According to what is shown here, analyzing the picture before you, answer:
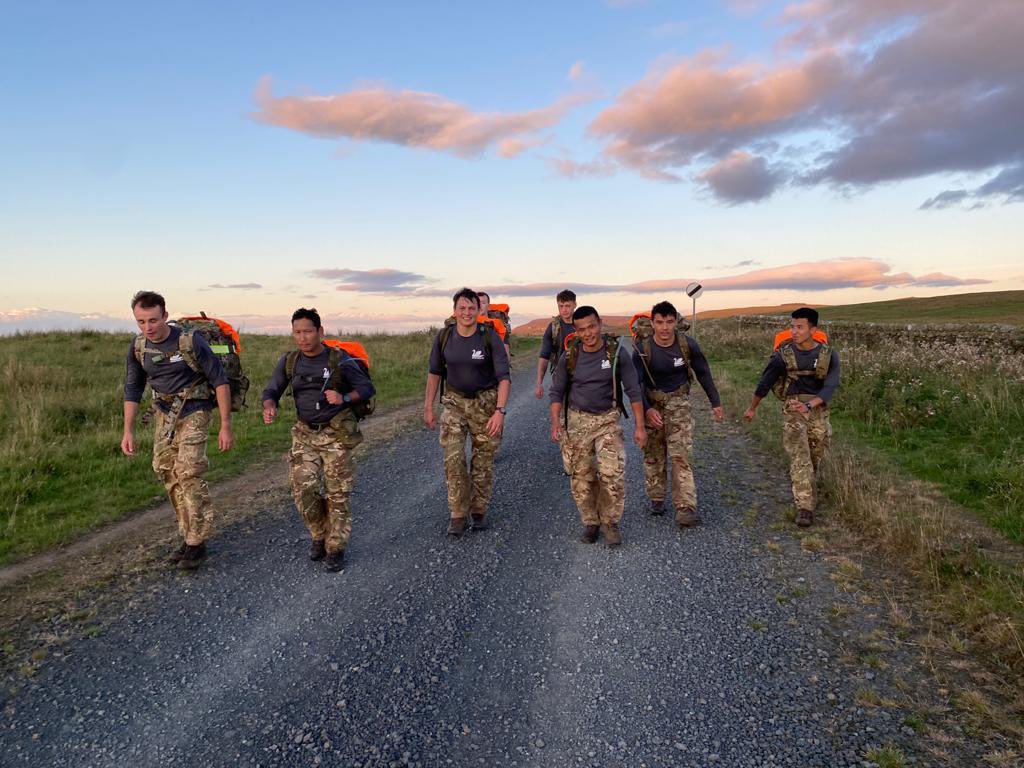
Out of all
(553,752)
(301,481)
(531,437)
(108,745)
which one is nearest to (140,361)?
(301,481)

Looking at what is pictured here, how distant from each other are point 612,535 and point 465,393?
2.20m

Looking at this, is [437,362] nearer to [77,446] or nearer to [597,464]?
[597,464]

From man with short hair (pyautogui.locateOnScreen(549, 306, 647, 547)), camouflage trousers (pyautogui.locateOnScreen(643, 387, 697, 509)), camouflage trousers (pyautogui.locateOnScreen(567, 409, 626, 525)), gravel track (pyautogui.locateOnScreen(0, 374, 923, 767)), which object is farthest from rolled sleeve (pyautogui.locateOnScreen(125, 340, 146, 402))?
camouflage trousers (pyautogui.locateOnScreen(643, 387, 697, 509))

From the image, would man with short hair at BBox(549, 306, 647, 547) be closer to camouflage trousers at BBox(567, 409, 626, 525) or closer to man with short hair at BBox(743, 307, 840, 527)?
camouflage trousers at BBox(567, 409, 626, 525)

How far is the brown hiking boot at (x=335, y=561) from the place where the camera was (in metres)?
5.92

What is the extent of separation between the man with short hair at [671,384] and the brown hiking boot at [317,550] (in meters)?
3.82

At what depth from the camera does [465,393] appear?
6.84 m

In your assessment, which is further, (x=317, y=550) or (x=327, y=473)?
(x=317, y=550)

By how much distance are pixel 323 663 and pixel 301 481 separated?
2106mm

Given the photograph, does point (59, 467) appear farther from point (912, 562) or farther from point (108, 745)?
point (912, 562)

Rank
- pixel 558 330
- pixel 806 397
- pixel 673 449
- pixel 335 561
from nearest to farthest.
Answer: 1. pixel 335 561
2. pixel 806 397
3. pixel 673 449
4. pixel 558 330

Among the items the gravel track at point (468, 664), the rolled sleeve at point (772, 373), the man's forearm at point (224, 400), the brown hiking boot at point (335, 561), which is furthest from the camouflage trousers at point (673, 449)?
the man's forearm at point (224, 400)

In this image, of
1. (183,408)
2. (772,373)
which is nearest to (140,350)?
(183,408)

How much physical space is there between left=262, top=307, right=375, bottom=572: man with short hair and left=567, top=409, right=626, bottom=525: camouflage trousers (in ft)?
7.43
